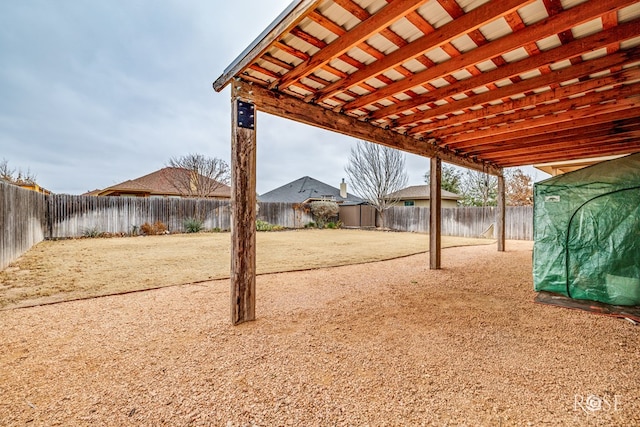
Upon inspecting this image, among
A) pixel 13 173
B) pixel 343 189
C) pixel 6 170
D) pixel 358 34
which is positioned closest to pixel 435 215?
pixel 358 34

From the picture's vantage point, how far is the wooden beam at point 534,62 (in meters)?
1.75

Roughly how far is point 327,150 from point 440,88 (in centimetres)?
2612

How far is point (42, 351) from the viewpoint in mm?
1729

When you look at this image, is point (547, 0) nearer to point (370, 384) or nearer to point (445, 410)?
point (445, 410)

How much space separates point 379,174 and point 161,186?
14545 millimetres

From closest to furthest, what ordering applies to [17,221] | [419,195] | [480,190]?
[17,221]
[480,190]
[419,195]

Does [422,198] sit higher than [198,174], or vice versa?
[198,174]

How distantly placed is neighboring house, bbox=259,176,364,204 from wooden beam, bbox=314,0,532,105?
17.5m

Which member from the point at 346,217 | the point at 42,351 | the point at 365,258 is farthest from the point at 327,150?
the point at 42,351

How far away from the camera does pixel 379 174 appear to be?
1494 cm

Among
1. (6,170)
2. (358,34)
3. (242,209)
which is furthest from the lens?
(6,170)

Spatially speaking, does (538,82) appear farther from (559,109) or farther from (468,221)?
(468,221)

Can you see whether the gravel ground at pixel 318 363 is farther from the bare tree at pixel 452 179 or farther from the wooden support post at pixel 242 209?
the bare tree at pixel 452 179

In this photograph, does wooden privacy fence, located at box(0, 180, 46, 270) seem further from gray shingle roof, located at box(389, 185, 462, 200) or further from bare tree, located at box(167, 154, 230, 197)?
gray shingle roof, located at box(389, 185, 462, 200)
